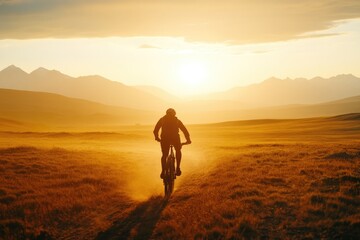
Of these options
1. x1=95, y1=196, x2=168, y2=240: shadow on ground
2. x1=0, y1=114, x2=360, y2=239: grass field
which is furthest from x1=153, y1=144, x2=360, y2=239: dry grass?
x1=95, y1=196, x2=168, y2=240: shadow on ground

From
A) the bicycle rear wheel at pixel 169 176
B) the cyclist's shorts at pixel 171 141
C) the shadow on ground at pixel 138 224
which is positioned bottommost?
the shadow on ground at pixel 138 224

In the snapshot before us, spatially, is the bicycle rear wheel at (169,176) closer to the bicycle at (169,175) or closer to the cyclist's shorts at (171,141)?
the bicycle at (169,175)

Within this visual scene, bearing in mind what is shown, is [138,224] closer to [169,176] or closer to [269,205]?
[169,176]

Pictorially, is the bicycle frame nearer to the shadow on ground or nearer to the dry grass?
the dry grass

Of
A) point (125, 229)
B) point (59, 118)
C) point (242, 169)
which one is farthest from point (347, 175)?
point (59, 118)

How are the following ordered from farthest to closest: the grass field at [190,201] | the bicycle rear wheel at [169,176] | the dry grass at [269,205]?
1. the bicycle rear wheel at [169,176]
2. the grass field at [190,201]
3. the dry grass at [269,205]

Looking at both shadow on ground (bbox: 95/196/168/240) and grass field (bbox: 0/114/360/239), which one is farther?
shadow on ground (bbox: 95/196/168/240)

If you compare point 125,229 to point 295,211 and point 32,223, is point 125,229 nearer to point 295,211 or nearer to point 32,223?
point 32,223

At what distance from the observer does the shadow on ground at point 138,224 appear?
10547 mm

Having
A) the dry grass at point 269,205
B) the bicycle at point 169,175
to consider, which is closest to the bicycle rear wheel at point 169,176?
the bicycle at point 169,175

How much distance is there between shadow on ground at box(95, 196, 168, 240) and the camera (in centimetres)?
1055

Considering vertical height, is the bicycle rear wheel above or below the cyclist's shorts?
below

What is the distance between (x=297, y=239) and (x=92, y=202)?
7.10 m

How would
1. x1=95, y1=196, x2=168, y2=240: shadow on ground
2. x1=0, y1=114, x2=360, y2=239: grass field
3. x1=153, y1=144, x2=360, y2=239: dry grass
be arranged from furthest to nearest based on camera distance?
x1=95, y1=196, x2=168, y2=240: shadow on ground, x1=0, y1=114, x2=360, y2=239: grass field, x1=153, y1=144, x2=360, y2=239: dry grass
